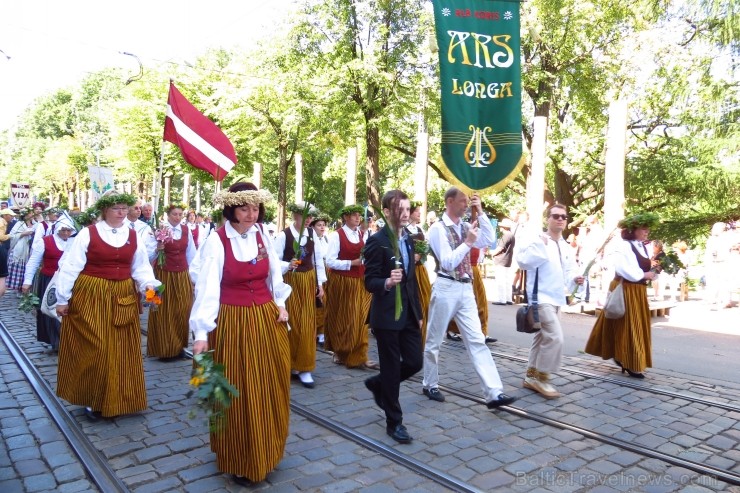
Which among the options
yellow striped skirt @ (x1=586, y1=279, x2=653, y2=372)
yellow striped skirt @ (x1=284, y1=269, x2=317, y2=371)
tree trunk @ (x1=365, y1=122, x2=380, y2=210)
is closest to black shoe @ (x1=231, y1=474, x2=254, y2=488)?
yellow striped skirt @ (x1=284, y1=269, x2=317, y2=371)

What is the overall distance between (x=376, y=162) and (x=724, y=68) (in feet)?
35.0

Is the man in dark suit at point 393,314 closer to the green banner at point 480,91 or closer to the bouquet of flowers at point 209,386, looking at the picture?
the green banner at point 480,91

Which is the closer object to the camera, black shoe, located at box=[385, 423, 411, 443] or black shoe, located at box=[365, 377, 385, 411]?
black shoe, located at box=[385, 423, 411, 443]

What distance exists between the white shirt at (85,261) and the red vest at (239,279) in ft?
5.24

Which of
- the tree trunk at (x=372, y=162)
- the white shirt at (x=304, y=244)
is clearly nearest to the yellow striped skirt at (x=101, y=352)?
the white shirt at (x=304, y=244)

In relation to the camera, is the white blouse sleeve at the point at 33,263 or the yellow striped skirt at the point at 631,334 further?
the white blouse sleeve at the point at 33,263

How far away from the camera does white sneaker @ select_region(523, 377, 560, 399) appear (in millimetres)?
5918

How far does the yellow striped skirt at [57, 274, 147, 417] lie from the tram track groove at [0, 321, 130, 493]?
21cm

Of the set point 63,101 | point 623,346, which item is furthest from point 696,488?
point 63,101

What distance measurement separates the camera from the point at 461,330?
563 cm

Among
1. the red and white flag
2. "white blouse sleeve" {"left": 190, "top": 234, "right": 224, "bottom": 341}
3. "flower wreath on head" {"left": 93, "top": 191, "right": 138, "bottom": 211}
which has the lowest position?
"white blouse sleeve" {"left": 190, "top": 234, "right": 224, "bottom": 341}

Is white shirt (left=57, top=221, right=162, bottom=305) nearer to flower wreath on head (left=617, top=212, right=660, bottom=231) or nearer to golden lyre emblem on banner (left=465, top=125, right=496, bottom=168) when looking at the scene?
golden lyre emblem on banner (left=465, top=125, right=496, bottom=168)

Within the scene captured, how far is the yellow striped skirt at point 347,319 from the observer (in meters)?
7.18

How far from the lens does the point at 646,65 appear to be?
1934cm
